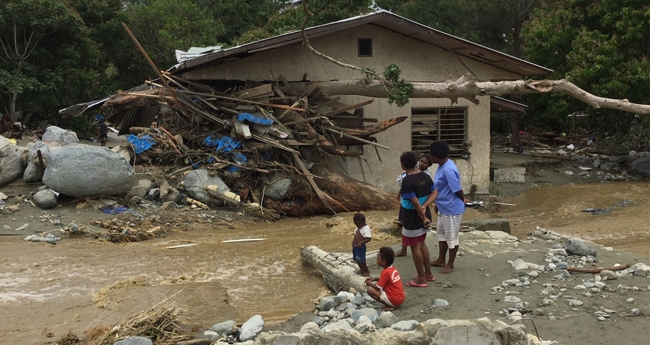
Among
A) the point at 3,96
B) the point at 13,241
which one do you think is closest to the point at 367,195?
the point at 13,241

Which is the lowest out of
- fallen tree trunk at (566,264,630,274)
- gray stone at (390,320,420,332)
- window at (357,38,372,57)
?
fallen tree trunk at (566,264,630,274)

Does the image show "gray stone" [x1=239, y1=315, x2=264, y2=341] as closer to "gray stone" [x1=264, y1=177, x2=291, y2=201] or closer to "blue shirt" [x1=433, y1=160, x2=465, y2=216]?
"blue shirt" [x1=433, y1=160, x2=465, y2=216]

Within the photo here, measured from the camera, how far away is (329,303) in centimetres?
602

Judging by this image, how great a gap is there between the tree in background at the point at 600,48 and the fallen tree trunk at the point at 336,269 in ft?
43.5

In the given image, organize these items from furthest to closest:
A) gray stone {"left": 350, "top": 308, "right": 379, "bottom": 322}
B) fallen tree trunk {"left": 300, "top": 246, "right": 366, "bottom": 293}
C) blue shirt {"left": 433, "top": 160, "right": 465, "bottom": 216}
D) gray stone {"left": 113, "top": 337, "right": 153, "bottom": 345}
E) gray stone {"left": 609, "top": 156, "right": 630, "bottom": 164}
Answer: gray stone {"left": 609, "top": 156, "right": 630, "bottom": 164}
fallen tree trunk {"left": 300, "top": 246, "right": 366, "bottom": 293}
blue shirt {"left": 433, "top": 160, "right": 465, "bottom": 216}
gray stone {"left": 350, "top": 308, "right": 379, "bottom": 322}
gray stone {"left": 113, "top": 337, "right": 153, "bottom": 345}

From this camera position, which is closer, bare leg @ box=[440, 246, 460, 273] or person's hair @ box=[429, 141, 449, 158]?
person's hair @ box=[429, 141, 449, 158]

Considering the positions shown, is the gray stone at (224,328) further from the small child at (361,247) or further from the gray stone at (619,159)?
the gray stone at (619,159)

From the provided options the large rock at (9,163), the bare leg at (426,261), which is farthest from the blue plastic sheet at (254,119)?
the bare leg at (426,261)

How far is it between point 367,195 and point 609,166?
37.4ft

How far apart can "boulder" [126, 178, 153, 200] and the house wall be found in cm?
327

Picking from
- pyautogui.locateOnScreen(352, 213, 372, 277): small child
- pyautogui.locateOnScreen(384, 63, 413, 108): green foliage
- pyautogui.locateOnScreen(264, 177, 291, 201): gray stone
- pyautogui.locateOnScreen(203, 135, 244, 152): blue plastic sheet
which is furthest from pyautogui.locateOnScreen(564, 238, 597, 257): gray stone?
pyautogui.locateOnScreen(203, 135, 244, 152): blue plastic sheet

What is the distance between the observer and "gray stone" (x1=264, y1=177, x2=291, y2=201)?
12.3m

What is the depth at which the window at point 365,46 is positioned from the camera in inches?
580

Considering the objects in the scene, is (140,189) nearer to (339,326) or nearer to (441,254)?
(441,254)
